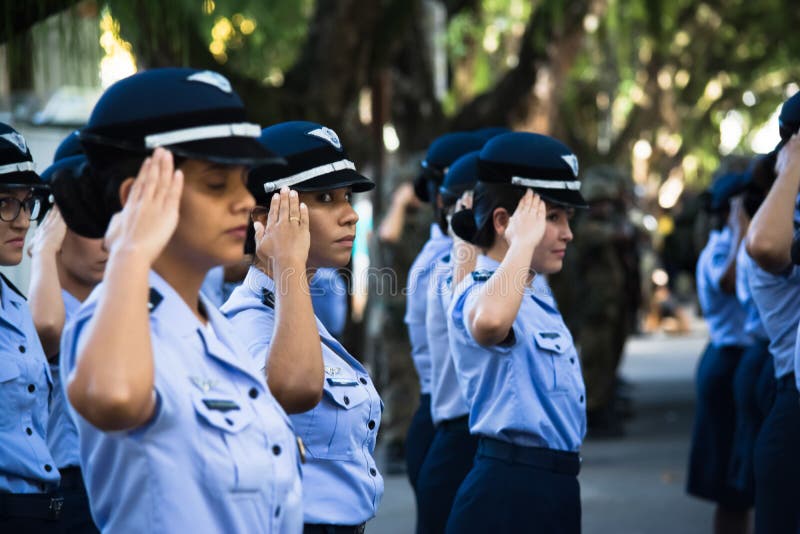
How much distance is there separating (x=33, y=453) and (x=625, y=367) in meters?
14.9

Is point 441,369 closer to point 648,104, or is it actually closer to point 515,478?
point 515,478

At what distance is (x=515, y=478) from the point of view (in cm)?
435

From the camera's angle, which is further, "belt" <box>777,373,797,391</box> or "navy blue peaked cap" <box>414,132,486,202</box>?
"navy blue peaked cap" <box>414,132,486,202</box>

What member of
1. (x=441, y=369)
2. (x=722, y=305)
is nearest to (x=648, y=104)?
(x=722, y=305)

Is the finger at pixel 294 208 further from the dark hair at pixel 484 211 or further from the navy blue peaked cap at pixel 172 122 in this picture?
the dark hair at pixel 484 211

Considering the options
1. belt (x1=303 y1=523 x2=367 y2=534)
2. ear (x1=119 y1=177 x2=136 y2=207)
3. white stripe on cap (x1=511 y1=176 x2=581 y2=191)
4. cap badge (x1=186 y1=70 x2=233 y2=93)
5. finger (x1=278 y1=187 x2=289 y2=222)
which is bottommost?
belt (x1=303 y1=523 x2=367 y2=534)

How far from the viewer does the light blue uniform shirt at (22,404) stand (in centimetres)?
392

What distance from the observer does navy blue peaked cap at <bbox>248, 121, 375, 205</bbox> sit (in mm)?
3867

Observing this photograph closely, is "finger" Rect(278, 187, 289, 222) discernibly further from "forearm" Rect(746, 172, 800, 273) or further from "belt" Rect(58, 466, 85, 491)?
"forearm" Rect(746, 172, 800, 273)

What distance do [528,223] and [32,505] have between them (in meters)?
1.72

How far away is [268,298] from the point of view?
149 inches

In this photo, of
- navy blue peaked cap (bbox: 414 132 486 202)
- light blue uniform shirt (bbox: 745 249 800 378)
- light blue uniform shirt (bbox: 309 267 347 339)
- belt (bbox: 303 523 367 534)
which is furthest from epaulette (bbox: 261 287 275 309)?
light blue uniform shirt (bbox: 309 267 347 339)

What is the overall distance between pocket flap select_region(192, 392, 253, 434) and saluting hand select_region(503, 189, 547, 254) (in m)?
1.77

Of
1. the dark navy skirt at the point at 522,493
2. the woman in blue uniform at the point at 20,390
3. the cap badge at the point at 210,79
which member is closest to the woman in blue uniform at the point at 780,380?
the dark navy skirt at the point at 522,493
